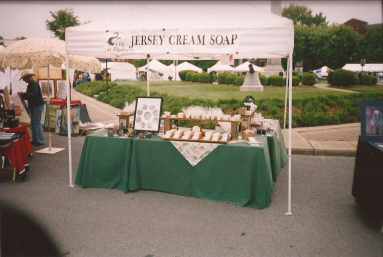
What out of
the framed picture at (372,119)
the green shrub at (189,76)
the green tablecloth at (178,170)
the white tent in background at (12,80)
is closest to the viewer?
the framed picture at (372,119)

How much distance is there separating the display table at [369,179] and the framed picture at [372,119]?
117 mm

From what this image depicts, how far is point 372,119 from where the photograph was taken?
5.33 m

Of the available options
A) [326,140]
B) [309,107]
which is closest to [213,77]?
[309,107]

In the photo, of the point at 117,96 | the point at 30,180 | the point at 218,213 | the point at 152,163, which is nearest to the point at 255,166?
the point at 218,213

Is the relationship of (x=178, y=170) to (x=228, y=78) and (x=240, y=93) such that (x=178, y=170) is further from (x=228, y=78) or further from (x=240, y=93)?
(x=228, y=78)

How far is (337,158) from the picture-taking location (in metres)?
9.08

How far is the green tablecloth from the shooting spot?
18.4ft

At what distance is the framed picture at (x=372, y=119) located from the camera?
17.4 ft

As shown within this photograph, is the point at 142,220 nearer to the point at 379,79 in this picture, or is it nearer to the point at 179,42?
the point at 179,42

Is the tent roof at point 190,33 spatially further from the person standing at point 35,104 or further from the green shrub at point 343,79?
the green shrub at point 343,79

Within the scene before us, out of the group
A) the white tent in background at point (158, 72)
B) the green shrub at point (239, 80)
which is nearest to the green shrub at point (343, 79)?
the green shrub at point (239, 80)

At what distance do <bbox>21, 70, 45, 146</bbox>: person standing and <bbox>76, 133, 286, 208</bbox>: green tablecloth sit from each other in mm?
4323

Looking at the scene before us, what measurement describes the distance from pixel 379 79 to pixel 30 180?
82.5 ft

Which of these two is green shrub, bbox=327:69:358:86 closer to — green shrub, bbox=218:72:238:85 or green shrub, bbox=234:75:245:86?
green shrub, bbox=234:75:245:86
